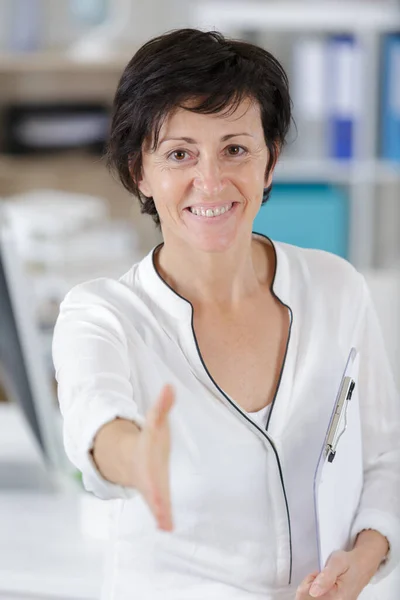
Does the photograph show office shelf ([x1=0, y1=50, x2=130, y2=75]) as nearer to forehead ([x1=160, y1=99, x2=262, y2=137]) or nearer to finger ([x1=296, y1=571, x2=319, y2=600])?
forehead ([x1=160, y1=99, x2=262, y2=137])

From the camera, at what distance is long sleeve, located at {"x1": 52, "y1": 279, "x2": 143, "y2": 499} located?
0.57m

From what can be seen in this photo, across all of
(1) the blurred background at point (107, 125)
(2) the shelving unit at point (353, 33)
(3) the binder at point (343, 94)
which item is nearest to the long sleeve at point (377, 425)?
(1) the blurred background at point (107, 125)

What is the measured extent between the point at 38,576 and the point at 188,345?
1.52ft

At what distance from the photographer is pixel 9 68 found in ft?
11.6

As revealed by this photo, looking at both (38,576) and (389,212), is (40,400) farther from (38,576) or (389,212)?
(389,212)

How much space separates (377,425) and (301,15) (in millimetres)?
2691

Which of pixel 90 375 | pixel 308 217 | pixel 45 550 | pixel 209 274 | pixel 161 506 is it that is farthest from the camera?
pixel 308 217

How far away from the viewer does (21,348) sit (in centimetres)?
112

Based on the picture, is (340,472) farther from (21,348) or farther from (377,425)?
(21,348)

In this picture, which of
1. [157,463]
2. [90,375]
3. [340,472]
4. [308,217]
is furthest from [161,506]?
[308,217]

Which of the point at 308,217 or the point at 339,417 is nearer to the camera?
the point at 339,417

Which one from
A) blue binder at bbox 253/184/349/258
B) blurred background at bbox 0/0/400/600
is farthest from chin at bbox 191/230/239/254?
blue binder at bbox 253/184/349/258

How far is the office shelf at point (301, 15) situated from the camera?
10.5 ft

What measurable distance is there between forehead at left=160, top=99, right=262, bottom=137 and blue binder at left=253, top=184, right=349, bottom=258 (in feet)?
7.70
